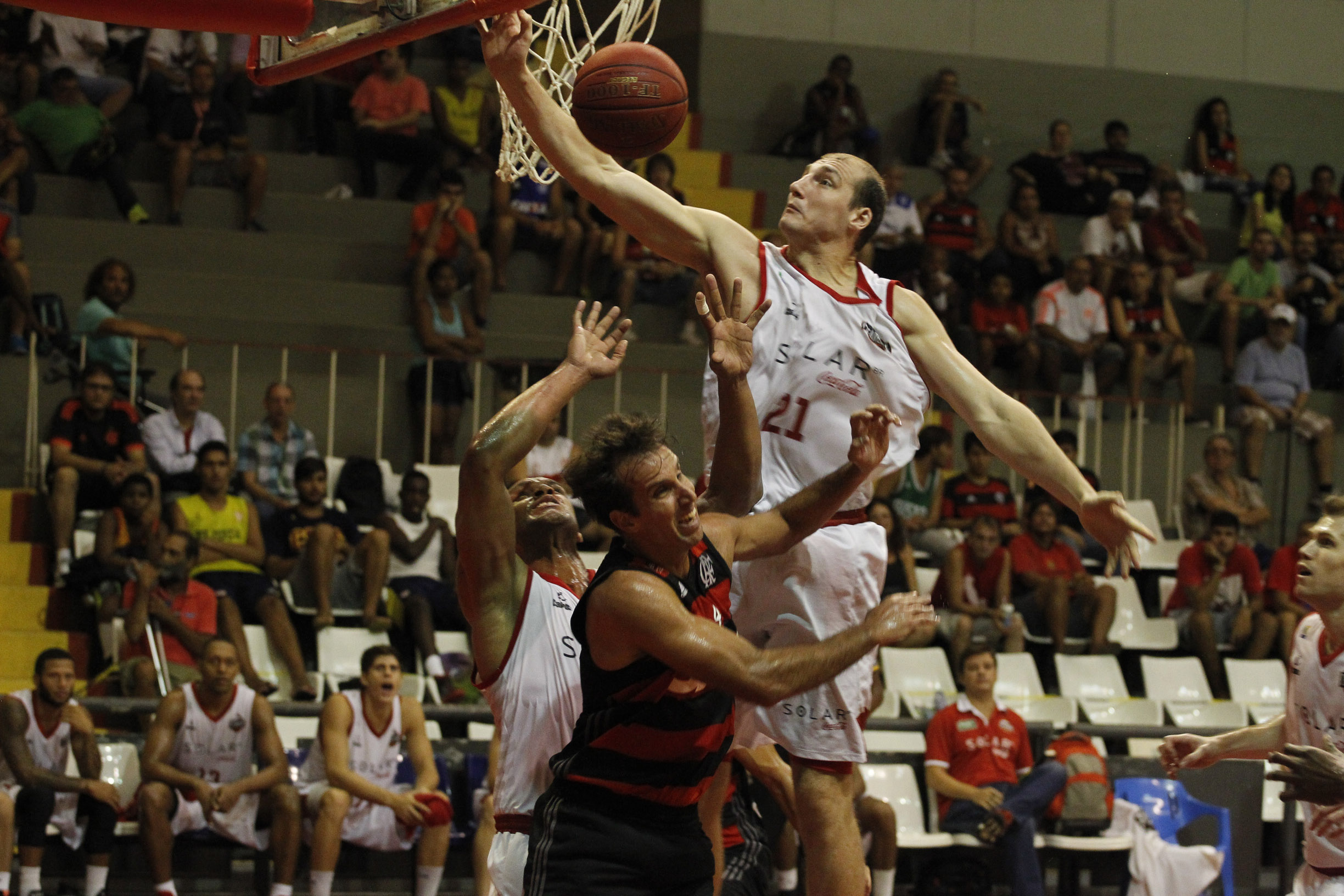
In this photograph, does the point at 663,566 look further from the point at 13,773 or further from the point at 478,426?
the point at 478,426

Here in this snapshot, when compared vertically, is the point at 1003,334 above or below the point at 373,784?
above

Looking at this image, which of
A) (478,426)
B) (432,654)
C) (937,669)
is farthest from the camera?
(478,426)

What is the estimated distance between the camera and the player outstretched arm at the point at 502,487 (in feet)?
13.8

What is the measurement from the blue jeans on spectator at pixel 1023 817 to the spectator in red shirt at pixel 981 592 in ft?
6.19

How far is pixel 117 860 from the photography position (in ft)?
28.5

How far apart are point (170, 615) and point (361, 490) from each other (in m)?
1.99

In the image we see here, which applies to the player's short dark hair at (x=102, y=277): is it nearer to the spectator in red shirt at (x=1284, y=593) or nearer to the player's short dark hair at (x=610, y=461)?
the spectator in red shirt at (x=1284, y=593)

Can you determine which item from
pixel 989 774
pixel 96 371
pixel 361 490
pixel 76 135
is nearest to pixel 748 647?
pixel 989 774

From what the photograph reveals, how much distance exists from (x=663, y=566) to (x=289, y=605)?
680 centimetres

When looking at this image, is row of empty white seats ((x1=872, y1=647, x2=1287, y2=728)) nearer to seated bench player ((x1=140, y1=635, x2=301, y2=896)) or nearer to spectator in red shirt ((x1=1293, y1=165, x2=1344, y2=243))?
seated bench player ((x1=140, y1=635, x2=301, y2=896))

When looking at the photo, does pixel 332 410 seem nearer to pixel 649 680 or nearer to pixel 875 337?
pixel 875 337

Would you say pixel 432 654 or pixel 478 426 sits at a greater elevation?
pixel 478 426

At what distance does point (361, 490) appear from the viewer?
436 inches

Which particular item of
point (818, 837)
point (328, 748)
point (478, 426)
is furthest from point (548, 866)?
point (478, 426)
